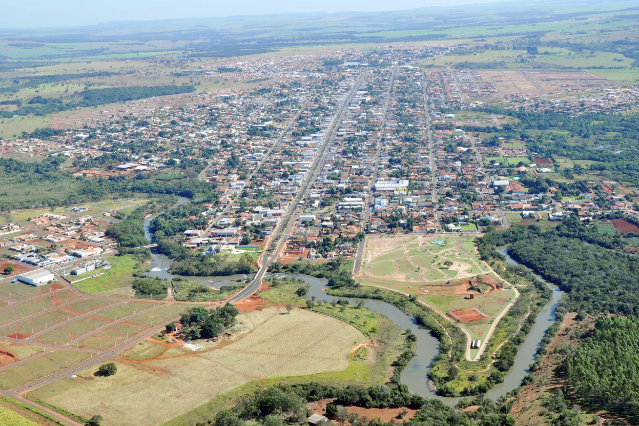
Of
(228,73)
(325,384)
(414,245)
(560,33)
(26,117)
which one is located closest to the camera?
(325,384)

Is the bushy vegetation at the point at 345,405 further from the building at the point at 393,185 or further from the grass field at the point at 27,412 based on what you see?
the building at the point at 393,185

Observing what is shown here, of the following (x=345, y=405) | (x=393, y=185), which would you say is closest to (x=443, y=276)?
(x=345, y=405)

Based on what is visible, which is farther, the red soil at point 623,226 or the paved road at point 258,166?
the paved road at point 258,166

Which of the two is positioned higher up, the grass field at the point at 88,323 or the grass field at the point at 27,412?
the grass field at the point at 27,412

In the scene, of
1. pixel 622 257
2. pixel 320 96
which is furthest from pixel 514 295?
pixel 320 96

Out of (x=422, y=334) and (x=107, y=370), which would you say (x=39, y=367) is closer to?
(x=107, y=370)

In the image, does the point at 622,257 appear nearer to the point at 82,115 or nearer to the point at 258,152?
the point at 258,152

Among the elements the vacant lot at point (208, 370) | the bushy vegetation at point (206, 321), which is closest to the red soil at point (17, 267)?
the bushy vegetation at point (206, 321)
